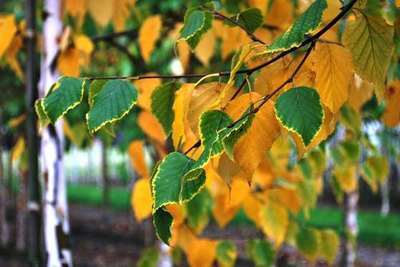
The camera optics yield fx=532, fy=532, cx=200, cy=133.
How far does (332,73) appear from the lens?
0.75m

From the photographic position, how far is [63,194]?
1.64m

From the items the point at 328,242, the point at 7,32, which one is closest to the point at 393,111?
the point at 7,32

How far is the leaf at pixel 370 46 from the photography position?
731mm

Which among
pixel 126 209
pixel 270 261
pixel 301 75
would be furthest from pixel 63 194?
pixel 126 209

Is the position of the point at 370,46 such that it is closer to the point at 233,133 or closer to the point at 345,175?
the point at 233,133

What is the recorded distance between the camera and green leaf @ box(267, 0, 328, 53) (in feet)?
2.08

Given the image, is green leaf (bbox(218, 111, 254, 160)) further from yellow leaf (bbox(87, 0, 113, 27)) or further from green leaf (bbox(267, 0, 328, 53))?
yellow leaf (bbox(87, 0, 113, 27))

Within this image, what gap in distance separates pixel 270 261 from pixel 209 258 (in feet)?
1.13

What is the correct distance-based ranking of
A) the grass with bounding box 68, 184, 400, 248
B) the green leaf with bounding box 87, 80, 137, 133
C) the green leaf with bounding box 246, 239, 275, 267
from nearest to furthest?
1. the green leaf with bounding box 87, 80, 137, 133
2. the green leaf with bounding box 246, 239, 275, 267
3. the grass with bounding box 68, 184, 400, 248

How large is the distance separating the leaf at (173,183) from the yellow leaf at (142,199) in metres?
0.94

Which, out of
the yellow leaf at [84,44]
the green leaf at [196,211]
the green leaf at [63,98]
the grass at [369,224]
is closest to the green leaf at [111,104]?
the green leaf at [63,98]

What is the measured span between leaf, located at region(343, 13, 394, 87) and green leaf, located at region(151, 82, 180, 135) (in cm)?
29

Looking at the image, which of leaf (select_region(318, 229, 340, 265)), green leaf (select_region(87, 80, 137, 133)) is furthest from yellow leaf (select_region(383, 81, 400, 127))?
leaf (select_region(318, 229, 340, 265))

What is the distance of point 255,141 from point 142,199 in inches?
38.5
